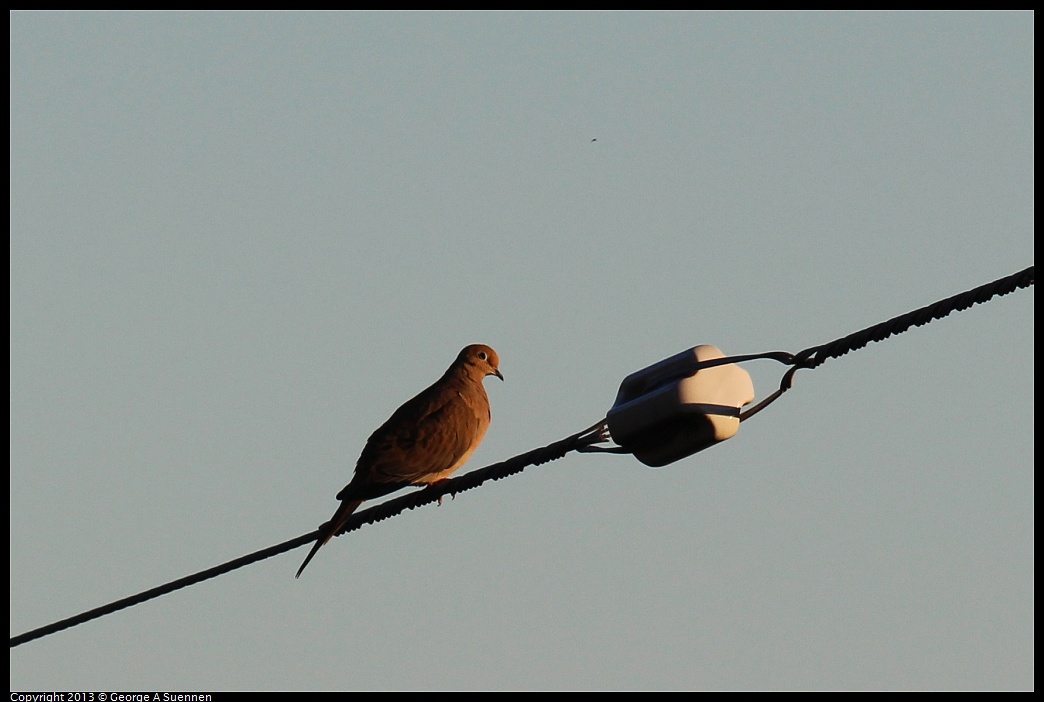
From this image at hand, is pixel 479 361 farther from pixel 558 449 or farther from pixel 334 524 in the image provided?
pixel 558 449

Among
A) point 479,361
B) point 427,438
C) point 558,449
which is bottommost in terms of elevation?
point 558,449

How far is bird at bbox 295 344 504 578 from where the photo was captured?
8.31 meters

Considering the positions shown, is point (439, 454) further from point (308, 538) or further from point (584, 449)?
point (584, 449)

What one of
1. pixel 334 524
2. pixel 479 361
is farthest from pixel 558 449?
pixel 479 361

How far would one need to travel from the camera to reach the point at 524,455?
586cm

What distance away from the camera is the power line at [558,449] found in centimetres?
436

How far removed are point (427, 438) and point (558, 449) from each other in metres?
3.14

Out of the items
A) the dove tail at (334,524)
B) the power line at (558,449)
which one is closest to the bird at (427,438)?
the dove tail at (334,524)

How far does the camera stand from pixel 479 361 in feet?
33.3

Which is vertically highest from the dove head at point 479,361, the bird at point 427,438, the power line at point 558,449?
the dove head at point 479,361

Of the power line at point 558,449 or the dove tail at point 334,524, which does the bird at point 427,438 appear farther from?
the power line at point 558,449

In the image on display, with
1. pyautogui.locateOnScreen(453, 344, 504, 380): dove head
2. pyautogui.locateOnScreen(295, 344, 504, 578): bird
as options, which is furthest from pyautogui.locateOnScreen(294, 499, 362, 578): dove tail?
pyautogui.locateOnScreen(453, 344, 504, 380): dove head

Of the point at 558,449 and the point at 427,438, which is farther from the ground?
the point at 427,438

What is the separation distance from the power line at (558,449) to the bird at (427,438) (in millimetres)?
578
